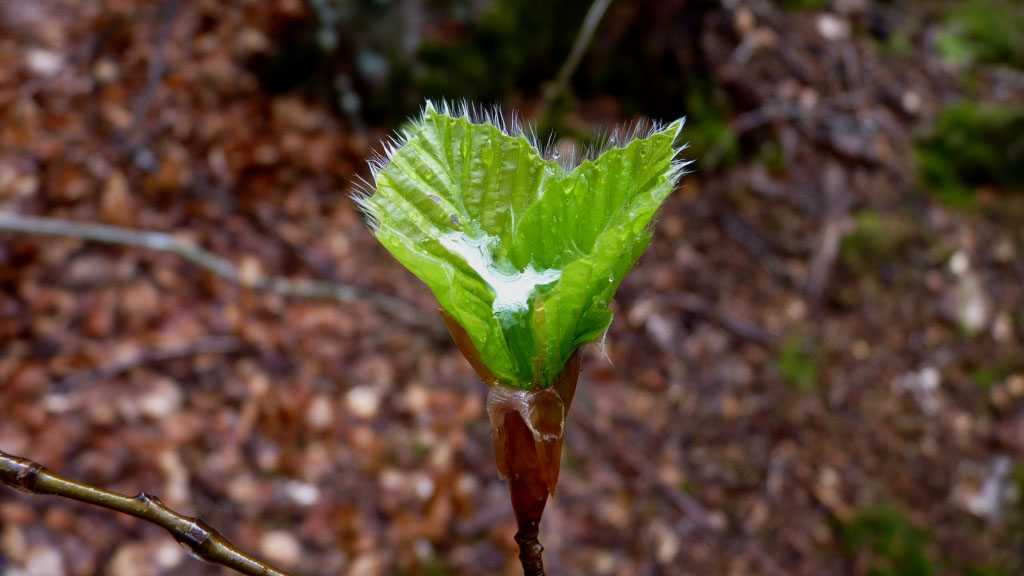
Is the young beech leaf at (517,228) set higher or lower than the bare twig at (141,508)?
higher

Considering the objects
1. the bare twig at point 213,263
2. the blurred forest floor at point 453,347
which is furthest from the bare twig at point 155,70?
the bare twig at point 213,263

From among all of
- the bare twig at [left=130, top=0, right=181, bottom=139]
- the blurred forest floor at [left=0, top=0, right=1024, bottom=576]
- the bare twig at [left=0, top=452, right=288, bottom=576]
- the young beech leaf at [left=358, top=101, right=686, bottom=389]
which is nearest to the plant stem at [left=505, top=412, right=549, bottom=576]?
the young beech leaf at [left=358, top=101, right=686, bottom=389]

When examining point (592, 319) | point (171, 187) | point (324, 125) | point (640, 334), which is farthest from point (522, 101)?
point (592, 319)

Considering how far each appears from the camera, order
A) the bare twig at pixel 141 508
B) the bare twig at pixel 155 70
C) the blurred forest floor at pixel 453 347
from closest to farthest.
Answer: the bare twig at pixel 141 508
the blurred forest floor at pixel 453 347
the bare twig at pixel 155 70

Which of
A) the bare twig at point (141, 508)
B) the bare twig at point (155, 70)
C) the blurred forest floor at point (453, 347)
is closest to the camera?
the bare twig at point (141, 508)

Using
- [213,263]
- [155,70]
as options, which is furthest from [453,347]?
[155,70]

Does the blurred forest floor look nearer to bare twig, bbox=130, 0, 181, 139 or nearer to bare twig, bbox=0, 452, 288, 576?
bare twig, bbox=130, 0, 181, 139

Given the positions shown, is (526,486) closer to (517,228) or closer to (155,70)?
(517,228)

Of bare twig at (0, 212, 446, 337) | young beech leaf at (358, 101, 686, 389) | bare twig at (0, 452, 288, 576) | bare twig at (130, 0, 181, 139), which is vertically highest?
bare twig at (130, 0, 181, 139)

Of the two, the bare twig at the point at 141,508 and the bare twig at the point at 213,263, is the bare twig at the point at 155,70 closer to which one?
the bare twig at the point at 213,263
